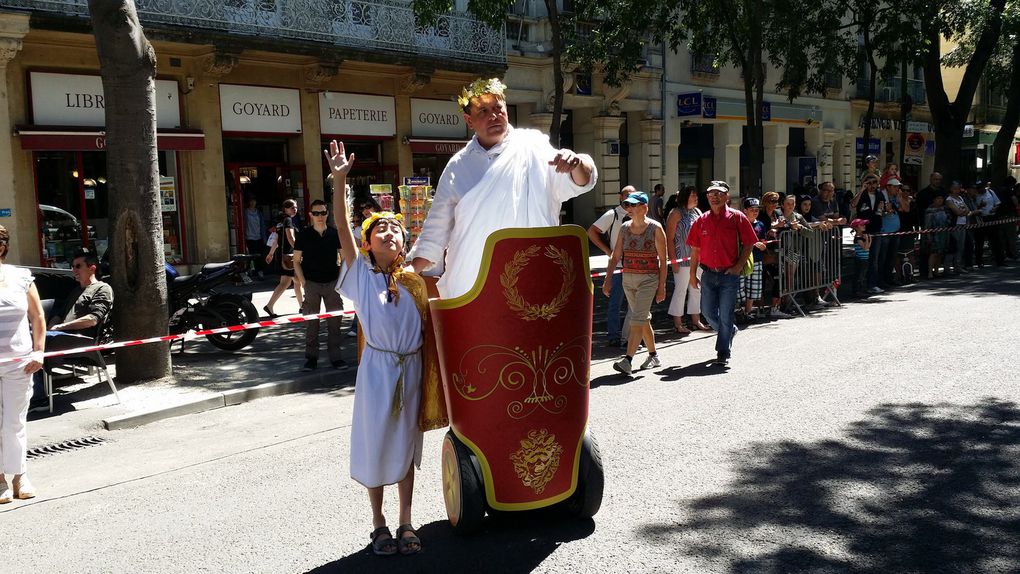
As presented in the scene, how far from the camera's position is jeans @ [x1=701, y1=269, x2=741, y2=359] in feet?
27.9

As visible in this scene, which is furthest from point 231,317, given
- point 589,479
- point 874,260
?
point 874,260

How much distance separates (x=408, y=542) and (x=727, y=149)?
27068 millimetres

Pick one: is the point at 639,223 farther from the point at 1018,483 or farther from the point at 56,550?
the point at 56,550

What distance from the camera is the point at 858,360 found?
832cm

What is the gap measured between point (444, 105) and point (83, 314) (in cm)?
1391

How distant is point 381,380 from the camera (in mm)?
4125

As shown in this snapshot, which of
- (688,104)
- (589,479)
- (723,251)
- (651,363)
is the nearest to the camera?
(589,479)

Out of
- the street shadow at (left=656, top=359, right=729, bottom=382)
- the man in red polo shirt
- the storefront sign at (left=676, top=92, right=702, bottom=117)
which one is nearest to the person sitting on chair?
the street shadow at (left=656, top=359, right=729, bottom=382)

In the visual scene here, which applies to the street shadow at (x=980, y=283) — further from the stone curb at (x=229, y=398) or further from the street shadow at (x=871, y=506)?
the stone curb at (x=229, y=398)

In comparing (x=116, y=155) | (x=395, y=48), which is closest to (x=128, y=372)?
(x=116, y=155)

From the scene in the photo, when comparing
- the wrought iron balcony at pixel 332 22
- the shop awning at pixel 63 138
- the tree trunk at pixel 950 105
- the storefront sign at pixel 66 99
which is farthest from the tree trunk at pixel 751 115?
the storefront sign at pixel 66 99

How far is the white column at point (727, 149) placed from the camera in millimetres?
29406

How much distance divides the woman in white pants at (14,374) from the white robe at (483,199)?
9.21ft

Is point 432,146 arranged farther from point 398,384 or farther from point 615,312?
point 398,384
